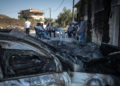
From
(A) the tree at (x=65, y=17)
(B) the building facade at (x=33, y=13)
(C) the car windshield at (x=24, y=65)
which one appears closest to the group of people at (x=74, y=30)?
(C) the car windshield at (x=24, y=65)

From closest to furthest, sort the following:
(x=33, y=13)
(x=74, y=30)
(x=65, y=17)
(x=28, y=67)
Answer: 1. (x=28, y=67)
2. (x=74, y=30)
3. (x=65, y=17)
4. (x=33, y=13)

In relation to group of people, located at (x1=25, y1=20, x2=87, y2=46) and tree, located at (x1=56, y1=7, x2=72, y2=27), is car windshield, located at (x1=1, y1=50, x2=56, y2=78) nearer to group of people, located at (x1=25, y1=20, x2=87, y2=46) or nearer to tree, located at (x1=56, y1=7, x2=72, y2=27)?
group of people, located at (x1=25, y1=20, x2=87, y2=46)

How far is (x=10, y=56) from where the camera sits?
176 centimetres

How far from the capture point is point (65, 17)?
142ft

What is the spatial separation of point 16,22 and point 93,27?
2263 cm

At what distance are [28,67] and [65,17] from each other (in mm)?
42217

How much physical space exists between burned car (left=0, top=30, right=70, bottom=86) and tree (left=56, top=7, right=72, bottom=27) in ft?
135

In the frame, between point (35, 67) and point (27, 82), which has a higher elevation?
point (35, 67)

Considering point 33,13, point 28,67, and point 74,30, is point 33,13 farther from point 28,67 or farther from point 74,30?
point 28,67

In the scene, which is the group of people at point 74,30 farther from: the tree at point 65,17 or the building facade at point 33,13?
the building facade at point 33,13

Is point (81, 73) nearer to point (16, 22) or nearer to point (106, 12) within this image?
point (106, 12)

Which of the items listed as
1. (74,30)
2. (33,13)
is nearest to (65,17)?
(33,13)

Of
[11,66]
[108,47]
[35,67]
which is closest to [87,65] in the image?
[35,67]

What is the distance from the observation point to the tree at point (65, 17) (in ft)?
140
